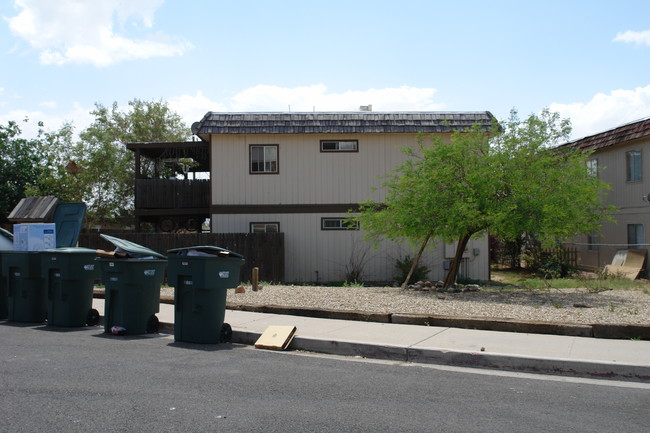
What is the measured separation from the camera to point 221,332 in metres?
9.39

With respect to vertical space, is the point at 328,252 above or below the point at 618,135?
below

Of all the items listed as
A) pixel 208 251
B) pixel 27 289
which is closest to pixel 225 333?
pixel 208 251

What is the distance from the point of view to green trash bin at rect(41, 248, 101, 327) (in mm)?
10602

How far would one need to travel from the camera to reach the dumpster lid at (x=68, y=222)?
599 inches

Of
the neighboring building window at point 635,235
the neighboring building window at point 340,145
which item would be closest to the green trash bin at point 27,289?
the neighboring building window at point 340,145

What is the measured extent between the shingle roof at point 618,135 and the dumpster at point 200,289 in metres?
16.7

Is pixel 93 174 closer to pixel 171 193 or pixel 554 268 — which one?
pixel 171 193

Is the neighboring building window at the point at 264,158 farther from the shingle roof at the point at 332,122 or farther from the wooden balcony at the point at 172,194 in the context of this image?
the wooden balcony at the point at 172,194

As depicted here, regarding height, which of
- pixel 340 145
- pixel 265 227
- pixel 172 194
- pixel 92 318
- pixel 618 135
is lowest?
pixel 92 318

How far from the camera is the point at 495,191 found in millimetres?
13961

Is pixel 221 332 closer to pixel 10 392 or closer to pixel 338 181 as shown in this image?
pixel 10 392

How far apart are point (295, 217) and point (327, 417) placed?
652 inches

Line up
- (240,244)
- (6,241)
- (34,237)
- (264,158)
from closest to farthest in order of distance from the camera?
(34,237) → (6,241) → (240,244) → (264,158)

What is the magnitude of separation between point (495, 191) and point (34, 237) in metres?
9.70
